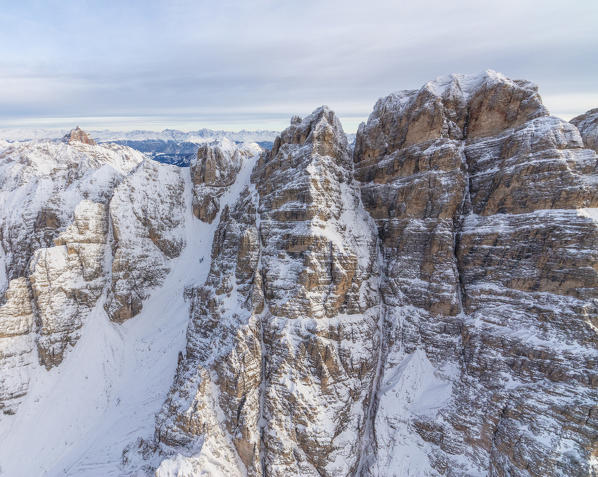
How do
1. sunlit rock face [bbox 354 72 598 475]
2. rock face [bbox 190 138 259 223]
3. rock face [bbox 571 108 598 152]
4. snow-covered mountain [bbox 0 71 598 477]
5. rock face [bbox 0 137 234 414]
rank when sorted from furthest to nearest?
rock face [bbox 190 138 259 223], rock face [bbox 0 137 234 414], rock face [bbox 571 108 598 152], snow-covered mountain [bbox 0 71 598 477], sunlit rock face [bbox 354 72 598 475]

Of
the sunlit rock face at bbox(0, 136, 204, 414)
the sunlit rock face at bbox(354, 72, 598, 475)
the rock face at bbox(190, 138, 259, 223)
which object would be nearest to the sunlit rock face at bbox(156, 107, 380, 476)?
the sunlit rock face at bbox(354, 72, 598, 475)

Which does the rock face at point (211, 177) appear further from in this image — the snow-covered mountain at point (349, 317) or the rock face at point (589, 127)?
the rock face at point (589, 127)

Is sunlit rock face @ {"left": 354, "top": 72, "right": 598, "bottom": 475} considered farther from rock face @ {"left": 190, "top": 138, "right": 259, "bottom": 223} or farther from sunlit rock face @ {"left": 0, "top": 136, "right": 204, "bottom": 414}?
sunlit rock face @ {"left": 0, "top": 136, "right": 204, "bottom": 414}

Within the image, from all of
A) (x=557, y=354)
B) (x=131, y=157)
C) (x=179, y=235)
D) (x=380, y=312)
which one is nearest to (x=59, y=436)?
(x=179, y=235)

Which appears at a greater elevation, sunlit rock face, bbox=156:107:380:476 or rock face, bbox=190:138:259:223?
rock face, bbox=190:138:259:223

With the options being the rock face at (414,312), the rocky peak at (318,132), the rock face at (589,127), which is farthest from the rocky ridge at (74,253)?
the rock face at (589,127)
